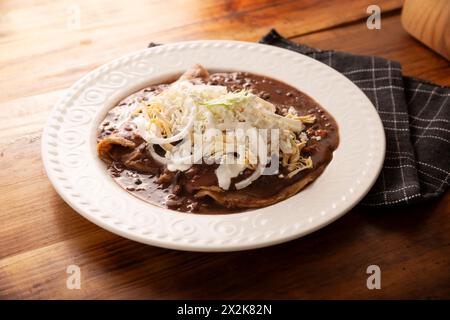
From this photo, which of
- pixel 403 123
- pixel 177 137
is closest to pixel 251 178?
pixel 177 137

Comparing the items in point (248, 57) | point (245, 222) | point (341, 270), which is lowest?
point (341, 270)

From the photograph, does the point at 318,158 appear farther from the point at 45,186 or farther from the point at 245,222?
the point at 45,186

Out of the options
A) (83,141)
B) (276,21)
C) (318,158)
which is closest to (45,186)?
(83,141)

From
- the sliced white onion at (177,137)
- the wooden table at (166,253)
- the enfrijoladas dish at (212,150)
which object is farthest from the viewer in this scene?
the sliced white onion at (177,137)

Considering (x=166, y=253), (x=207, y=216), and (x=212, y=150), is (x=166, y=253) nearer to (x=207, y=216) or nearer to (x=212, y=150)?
(x=207, y=216)

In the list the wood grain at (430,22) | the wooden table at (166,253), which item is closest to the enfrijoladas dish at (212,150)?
the wooden table at (166,253)

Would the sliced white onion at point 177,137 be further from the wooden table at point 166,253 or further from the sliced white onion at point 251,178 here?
the wooden table at point 166,253
